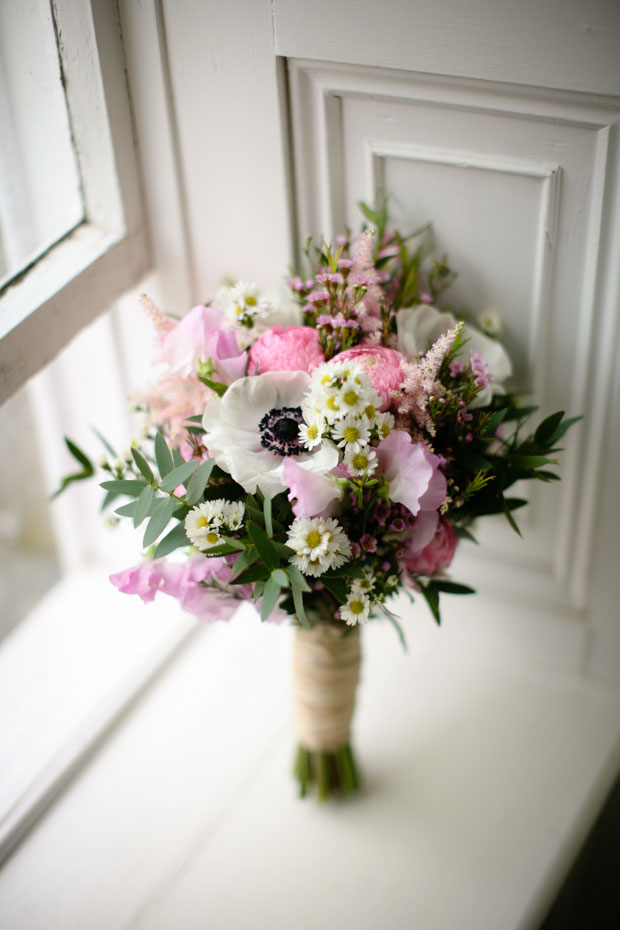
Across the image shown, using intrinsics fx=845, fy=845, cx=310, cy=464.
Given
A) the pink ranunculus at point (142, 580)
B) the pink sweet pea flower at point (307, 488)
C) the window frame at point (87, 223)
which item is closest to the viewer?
the pink sweet pea flower at point (307, 488)

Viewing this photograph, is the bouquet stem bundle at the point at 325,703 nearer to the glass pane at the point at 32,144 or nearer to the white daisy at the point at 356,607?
the white daisy at the point at 356,607

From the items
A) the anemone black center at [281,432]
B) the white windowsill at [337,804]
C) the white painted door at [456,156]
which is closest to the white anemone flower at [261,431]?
the anemone black center at [281,432]

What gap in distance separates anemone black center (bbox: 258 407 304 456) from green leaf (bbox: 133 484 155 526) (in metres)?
0.12

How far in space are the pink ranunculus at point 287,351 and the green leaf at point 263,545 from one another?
0.16 metres

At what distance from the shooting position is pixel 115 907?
94cm

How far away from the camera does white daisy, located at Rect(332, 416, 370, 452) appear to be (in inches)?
28.1

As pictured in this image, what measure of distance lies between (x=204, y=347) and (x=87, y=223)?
0.35m

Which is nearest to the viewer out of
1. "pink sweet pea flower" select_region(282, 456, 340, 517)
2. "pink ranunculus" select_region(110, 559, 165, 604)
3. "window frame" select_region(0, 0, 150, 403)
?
"pink sweet pea flower" select_region(282, 456, 340, 517)

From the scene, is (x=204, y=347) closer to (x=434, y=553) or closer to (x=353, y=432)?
(x=353, y=432)

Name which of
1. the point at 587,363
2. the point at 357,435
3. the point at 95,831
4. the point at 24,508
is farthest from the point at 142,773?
the point at 587,363

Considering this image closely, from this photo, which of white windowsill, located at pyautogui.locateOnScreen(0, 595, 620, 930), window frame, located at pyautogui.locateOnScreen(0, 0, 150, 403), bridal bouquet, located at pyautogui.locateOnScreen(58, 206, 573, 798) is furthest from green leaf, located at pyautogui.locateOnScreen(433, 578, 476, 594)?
window frame, located at pyautogui.locateOnScreen(0, 0, 150, 403)

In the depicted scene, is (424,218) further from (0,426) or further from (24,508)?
(24,508)

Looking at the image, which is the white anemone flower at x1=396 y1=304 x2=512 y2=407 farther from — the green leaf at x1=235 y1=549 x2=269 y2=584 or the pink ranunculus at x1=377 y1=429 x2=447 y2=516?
the green leaf at x1=235 y1=549 x2=269 y2=584

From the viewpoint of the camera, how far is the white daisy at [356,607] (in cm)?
76
